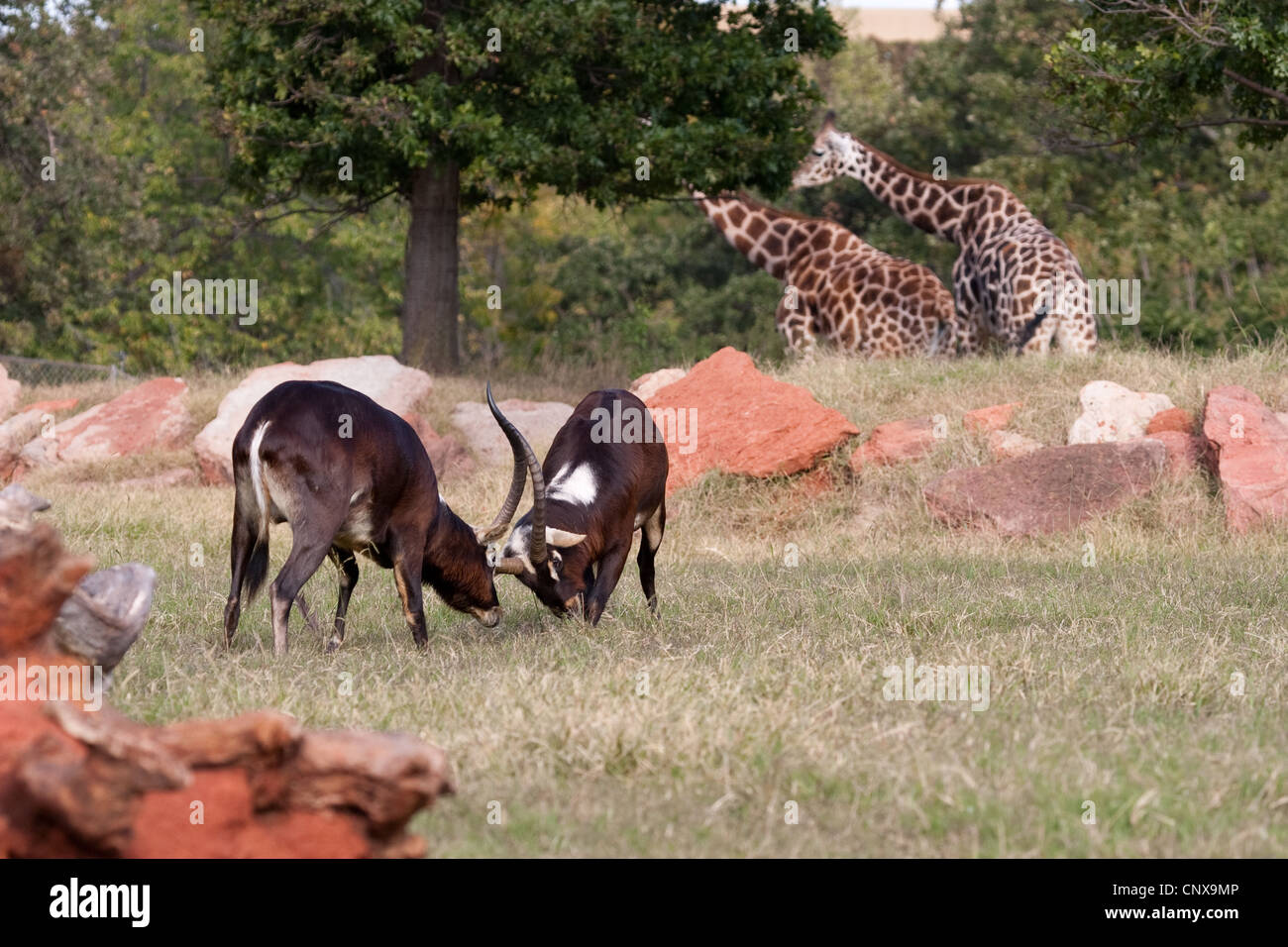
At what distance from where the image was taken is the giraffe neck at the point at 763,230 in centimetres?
1786

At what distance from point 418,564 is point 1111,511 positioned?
18.5ft

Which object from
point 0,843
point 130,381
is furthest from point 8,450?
point 0,843

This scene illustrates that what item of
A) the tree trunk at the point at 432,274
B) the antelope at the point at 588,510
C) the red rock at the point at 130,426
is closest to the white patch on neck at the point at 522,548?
the antelope at the point at 588,510

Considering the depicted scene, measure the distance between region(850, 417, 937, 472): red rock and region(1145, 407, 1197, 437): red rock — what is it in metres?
1.69

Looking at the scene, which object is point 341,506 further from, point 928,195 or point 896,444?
point 928,195

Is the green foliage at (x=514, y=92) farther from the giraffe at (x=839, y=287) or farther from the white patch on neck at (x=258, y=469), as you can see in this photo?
the white patch on neck at (x=258, y=469)

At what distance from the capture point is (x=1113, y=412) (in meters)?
11.9

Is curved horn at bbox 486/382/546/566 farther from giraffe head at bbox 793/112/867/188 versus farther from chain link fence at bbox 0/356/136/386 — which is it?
chain link fence at bbox 0/356/136/386

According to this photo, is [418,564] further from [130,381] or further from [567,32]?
[130,381]

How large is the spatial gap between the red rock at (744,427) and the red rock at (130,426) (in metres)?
5.13

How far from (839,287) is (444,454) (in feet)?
18.4

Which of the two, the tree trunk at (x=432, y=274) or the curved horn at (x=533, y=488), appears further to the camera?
the tree trunk at (x=432, y=274)

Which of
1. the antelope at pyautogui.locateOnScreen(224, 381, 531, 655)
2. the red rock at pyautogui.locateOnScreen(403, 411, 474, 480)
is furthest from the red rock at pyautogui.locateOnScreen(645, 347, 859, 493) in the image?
the antelope at pyautogui.locateOnScreen(224, 381, 531, 655)

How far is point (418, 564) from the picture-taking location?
7039mm
